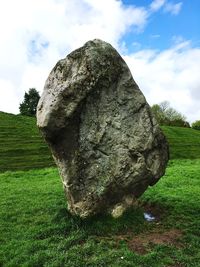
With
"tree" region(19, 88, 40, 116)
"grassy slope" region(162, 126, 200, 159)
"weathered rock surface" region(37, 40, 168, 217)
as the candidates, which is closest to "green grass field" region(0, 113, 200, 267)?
"weathered rock surface" region(37, 40, 168, 217)

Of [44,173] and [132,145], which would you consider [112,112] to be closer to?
[132,145]

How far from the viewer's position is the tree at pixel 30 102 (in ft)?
255

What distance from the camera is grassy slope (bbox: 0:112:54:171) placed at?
3747 centimetres

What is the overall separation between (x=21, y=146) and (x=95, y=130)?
30.7 metres

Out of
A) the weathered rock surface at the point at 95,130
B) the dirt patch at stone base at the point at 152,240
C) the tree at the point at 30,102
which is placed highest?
the tree at the point at 30,102

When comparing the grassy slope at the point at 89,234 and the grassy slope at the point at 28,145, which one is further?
the grassy slope at the point at 28,145

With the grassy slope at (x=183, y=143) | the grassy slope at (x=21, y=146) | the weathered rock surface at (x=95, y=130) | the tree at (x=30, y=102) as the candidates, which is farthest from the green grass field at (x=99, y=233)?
the tree at (x=30, y=102)

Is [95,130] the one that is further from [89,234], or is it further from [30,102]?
[30,102]

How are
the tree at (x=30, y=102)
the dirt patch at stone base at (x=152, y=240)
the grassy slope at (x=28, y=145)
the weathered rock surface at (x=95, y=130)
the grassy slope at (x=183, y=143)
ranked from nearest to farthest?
the dirt patch at stone base at (x=152, y=240), the weathered rock surface at (x=95, y=130), the grassy slope at (x=28, y=145), the grassy slope at (x=183, y=143), the tree at (x=30, y=102)

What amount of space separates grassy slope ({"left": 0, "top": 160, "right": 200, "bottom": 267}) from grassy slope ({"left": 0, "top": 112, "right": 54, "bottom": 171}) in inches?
728

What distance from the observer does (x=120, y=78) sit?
14992mm

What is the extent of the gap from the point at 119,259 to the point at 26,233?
12.4 ft

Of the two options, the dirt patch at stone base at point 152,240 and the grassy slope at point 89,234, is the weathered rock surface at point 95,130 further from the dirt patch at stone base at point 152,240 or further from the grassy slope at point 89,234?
the dirt patch at stone base at point 152,240

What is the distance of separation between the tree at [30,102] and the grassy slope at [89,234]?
59.8 meters
